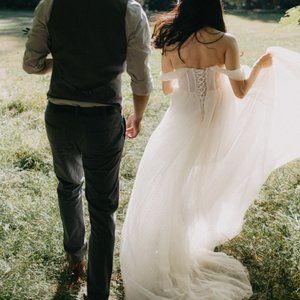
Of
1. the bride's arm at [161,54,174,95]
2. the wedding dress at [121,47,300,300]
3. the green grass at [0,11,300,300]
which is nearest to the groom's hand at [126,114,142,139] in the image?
the wedding dress at [121,47,300,300]

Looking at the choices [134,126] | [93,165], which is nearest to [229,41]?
[134,126]

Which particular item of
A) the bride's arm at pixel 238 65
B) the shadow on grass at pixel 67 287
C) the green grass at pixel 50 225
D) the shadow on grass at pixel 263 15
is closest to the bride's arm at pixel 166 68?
the bride's arm at pixel 238 65

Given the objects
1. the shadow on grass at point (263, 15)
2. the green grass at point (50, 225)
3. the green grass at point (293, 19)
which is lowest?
the shadow on grass at point (263, 15)

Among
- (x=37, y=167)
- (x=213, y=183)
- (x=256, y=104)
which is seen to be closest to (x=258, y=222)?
(x=213, y=183)

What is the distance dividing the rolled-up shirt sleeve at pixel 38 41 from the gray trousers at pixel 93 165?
278mm

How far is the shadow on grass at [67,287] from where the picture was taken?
3.14 meters

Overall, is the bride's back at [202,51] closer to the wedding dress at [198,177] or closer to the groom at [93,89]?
the wedding dress at [198,177]

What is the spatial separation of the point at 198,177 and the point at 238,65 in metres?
0.87

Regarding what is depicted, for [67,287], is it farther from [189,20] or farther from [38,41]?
[189,20]

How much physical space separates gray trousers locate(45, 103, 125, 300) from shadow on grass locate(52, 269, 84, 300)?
0.32 m

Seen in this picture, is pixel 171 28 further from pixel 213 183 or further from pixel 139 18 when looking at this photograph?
pixel 213 183

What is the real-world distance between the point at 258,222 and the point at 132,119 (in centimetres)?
177

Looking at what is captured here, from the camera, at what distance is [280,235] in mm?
3699

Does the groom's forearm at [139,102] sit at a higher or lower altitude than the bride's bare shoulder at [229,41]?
lower
